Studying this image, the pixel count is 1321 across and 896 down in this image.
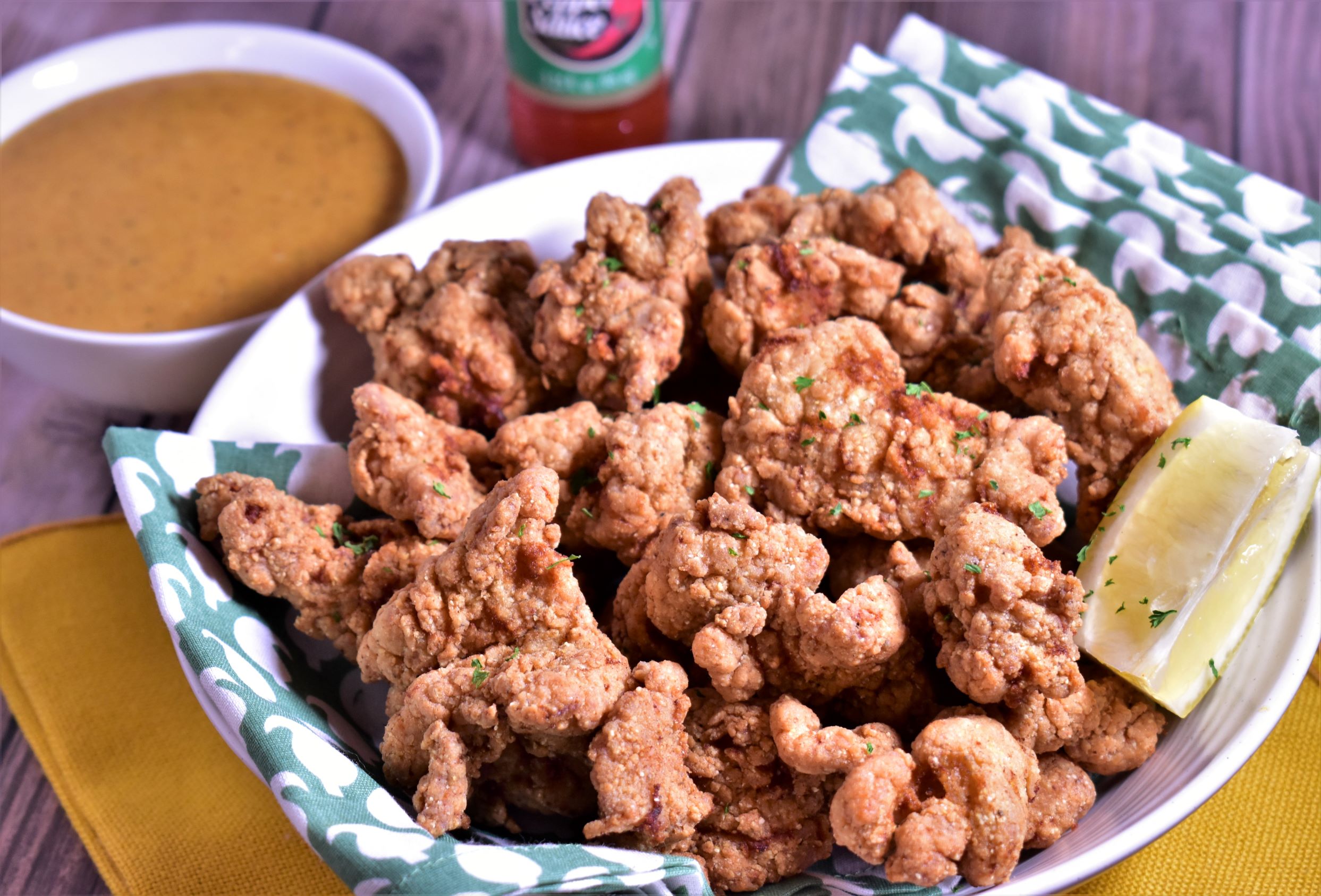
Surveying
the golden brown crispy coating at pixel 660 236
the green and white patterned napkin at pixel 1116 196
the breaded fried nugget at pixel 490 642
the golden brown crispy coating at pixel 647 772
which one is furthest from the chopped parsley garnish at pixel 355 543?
the green and white patterned napkin at pixel 1116 196

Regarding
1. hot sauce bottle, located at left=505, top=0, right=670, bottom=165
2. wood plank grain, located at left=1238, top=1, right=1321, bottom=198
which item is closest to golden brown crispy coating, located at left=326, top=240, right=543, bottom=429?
hot sauce bottle, located at left=505, top=0, right=670, bottom=165

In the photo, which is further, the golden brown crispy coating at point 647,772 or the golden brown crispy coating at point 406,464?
the golden brown crispy coating at point 406,464

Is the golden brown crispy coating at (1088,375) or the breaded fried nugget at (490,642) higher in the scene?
the golden brown crispy coating at (1088,375)

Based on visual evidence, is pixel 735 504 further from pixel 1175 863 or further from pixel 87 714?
pixel 87 714

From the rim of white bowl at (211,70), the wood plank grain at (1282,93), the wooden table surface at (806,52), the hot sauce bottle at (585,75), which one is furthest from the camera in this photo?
the wooden table surface at (806,52)

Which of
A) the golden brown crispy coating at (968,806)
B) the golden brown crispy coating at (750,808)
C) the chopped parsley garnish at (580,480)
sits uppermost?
the chopped parsley garnish at (580,480)

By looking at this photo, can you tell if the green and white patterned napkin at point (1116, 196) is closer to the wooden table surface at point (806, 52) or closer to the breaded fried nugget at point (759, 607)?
the wooden table surface at point (806, 52)

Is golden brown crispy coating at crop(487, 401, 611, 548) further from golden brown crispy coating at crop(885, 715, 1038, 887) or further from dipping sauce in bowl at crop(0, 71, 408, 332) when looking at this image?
dipping sauce in bowl at crop(0, 71, 408, 332)
